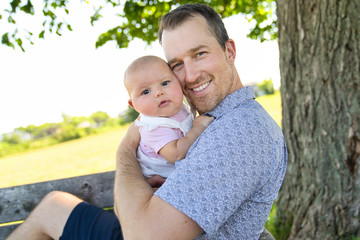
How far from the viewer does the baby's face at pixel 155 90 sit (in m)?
2.04

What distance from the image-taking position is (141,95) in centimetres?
209

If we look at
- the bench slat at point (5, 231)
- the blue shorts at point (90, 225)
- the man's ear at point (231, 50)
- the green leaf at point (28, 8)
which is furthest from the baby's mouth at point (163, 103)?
the green leaf at point (28, 8)

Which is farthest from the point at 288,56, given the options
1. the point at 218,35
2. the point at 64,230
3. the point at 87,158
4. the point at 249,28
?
the point at 87,158

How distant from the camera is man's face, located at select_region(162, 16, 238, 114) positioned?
2072 mm

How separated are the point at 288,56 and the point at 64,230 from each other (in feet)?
8.47

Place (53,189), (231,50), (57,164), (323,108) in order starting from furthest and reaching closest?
(57,164), (323,108), (53,189), (231,50)

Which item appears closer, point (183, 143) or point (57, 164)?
point (183, 143)

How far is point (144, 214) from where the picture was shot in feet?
5.28

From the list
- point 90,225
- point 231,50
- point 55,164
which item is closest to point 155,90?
point 231,50

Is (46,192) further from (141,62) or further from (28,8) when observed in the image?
(28,8)

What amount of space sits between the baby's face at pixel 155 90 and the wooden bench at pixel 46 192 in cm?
111

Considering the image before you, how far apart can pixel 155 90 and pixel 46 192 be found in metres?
1.55

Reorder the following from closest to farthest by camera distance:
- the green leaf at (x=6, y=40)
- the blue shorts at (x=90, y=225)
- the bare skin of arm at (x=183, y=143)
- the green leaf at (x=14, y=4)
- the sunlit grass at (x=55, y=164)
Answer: the bare skin of arm at (x=183, y=143) < the blue shorts at (x=90, y=225) < the green leaf at (x=14, y=4) < the green leaf at (x=6, y=40) < the sunlit grass at (x=55, y=164)

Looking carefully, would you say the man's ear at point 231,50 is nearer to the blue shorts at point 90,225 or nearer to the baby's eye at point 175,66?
the baby's eye at point 175,66
